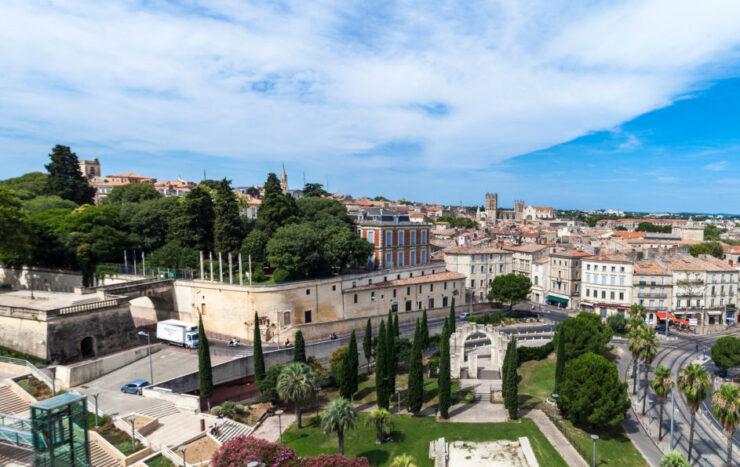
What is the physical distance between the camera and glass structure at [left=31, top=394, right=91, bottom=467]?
1364cm

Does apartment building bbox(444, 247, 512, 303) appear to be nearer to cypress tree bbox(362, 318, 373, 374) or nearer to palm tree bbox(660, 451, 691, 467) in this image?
cypress tree bbox(362, 318, 373, 374)

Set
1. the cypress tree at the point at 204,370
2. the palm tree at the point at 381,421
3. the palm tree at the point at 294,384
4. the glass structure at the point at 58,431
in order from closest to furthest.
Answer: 1. the glass structure at the point at 58,431
2. the palm tree at the point at 381,421
3. the palm tree at the point at 294,384
4. the cypress tree at the point at 204,370

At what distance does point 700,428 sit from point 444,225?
345 feet

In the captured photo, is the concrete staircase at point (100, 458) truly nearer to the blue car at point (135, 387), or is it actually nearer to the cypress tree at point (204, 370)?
the blue car at point (135, 387)

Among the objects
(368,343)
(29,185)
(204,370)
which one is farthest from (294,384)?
(29,185)

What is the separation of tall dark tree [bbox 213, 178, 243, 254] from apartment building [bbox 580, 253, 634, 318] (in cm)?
5667

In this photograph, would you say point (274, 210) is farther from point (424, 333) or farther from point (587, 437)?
point (587, 437)

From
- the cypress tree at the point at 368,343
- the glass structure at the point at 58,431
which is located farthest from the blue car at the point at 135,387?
the glass structure at the point at 58,431

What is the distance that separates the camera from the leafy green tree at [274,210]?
60.9 m

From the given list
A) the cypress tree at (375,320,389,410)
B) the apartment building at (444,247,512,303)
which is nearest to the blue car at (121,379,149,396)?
the cypress tree at (375,320,389,410)

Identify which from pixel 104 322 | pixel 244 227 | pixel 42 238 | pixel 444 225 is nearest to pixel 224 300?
pixel 104 322

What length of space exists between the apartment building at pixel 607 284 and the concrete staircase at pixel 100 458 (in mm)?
68387

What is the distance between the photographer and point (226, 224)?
187 ft

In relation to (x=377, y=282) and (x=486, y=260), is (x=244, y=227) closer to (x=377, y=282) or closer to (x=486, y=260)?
(x=377, y=282)
